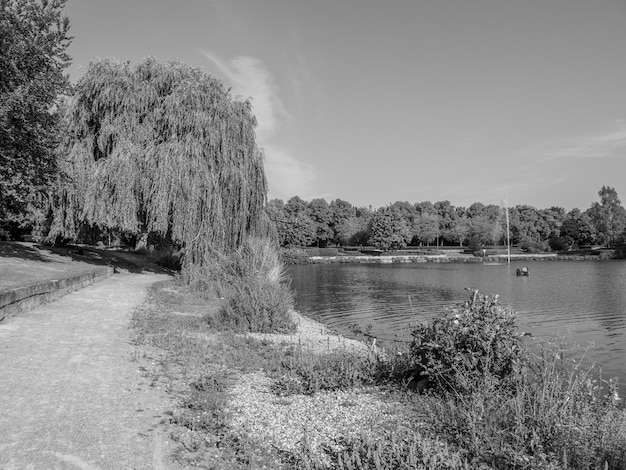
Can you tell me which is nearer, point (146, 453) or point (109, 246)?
point (146, 453)

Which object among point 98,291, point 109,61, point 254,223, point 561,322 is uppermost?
point 109,61

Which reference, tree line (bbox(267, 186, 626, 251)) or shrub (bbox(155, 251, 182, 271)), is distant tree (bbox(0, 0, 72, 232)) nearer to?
shrub (bbox(155, 251, 182, 271))

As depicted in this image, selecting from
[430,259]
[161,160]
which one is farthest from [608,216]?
[161,160]

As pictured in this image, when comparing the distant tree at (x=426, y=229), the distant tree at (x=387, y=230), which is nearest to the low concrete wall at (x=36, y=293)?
the distant tree at (x=387, y=230)

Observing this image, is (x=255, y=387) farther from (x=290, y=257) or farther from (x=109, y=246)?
(x=290, y=257)

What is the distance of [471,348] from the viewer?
17.6 ft

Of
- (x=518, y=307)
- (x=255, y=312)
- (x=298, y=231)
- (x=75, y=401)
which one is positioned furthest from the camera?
(x=298, y=231)

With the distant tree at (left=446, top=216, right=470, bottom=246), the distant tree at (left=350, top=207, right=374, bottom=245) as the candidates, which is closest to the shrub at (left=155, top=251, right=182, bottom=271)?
the distant tree at (left=350, top=207, right=374, bottom=245)

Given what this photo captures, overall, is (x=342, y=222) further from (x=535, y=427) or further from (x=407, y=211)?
(x=535, y=427)

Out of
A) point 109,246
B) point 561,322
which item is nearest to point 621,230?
point 561,322

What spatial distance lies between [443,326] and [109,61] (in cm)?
Answer: 2080

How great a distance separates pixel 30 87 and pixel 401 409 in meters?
13.0

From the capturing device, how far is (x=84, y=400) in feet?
16.5


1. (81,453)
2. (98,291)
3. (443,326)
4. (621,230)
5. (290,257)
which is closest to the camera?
(81,453)
